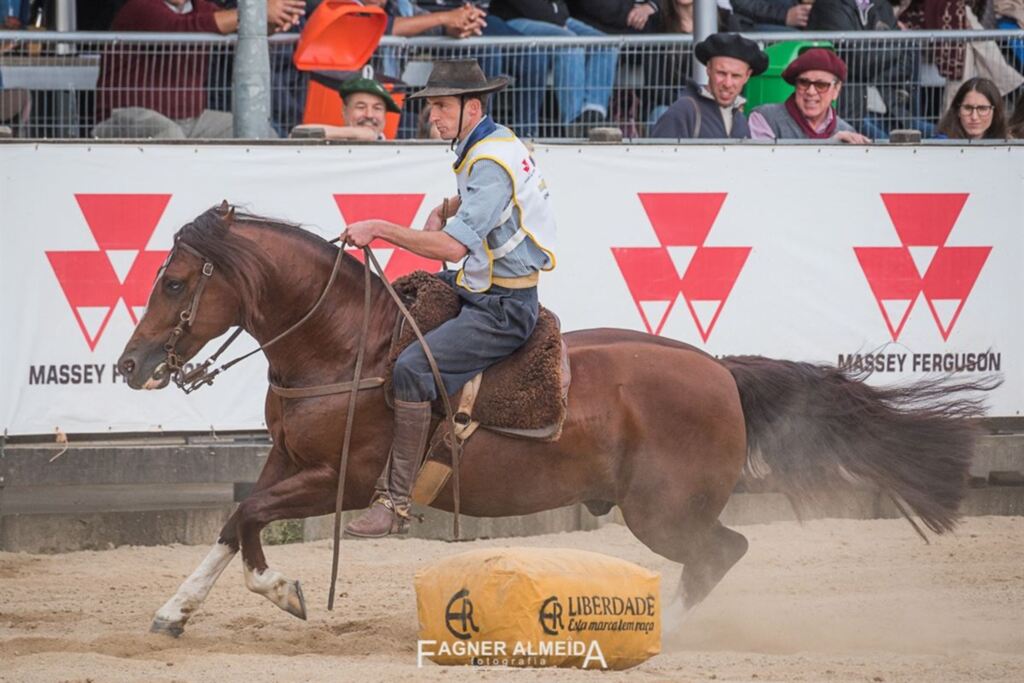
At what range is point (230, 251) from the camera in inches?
283

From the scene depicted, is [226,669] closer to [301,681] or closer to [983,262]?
[301,681]

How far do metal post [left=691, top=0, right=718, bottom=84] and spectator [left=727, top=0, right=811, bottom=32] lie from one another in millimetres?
1669

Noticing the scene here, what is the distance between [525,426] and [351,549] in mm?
2839

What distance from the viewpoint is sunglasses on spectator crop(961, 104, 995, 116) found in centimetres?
1089

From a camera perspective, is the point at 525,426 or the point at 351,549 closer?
the point at 525,426

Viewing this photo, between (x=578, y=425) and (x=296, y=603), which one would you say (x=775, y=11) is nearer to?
(x=578, y=425)

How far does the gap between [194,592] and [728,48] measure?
4.94 m

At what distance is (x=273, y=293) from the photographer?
24.0 ft

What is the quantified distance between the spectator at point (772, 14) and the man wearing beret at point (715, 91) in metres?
2.13

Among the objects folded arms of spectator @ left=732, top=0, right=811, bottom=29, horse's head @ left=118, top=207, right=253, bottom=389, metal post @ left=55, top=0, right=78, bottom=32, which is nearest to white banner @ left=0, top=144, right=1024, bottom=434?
horse's head @ left=118, top=207, right=253, bottom=389

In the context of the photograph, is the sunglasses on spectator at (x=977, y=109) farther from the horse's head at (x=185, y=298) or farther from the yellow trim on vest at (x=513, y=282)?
the horse's head at (x=185, y=298)

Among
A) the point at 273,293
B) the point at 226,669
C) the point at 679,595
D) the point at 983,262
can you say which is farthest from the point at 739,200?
the point at 226,669

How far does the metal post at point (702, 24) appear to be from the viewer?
10680 mm

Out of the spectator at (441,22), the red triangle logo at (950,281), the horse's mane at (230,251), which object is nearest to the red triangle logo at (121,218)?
the horse's mane at (230,251)
